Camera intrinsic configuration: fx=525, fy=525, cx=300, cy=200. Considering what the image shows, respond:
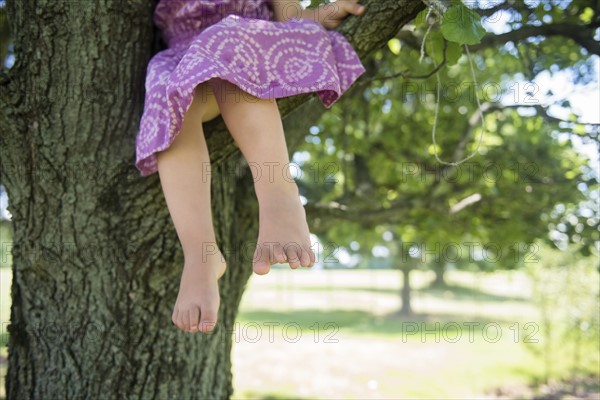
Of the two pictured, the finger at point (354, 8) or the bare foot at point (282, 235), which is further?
the finger at point (354, 8)

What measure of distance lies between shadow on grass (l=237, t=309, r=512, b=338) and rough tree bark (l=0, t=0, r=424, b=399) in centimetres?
884

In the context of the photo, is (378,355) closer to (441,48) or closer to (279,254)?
(441,48)

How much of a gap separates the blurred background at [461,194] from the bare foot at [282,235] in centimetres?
53

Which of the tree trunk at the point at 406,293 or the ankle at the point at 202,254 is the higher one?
the ankle at the point at 202,254

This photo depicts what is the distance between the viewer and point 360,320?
13375 mm

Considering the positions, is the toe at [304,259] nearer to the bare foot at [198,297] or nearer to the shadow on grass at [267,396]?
the bare foot at [198,297]

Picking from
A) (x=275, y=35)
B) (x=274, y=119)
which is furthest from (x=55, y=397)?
(x=275, y=35)

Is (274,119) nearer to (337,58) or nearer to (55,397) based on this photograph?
(337,58)

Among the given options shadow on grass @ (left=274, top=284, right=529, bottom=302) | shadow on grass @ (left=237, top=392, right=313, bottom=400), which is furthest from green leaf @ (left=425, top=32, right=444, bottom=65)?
shadow on grass @ (left=274, top=284, right=529, bottom=302)

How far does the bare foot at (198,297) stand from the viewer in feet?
4.48

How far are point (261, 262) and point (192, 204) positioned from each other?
30 centimetres

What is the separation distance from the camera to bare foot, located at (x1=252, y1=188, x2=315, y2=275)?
1272 millimetres

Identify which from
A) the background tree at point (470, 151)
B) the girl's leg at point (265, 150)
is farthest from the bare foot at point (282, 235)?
the background tree at point (470, 151)

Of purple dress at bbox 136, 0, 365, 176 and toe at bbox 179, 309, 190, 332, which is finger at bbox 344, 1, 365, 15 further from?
toe at bbox 179, 309, 190, 332
